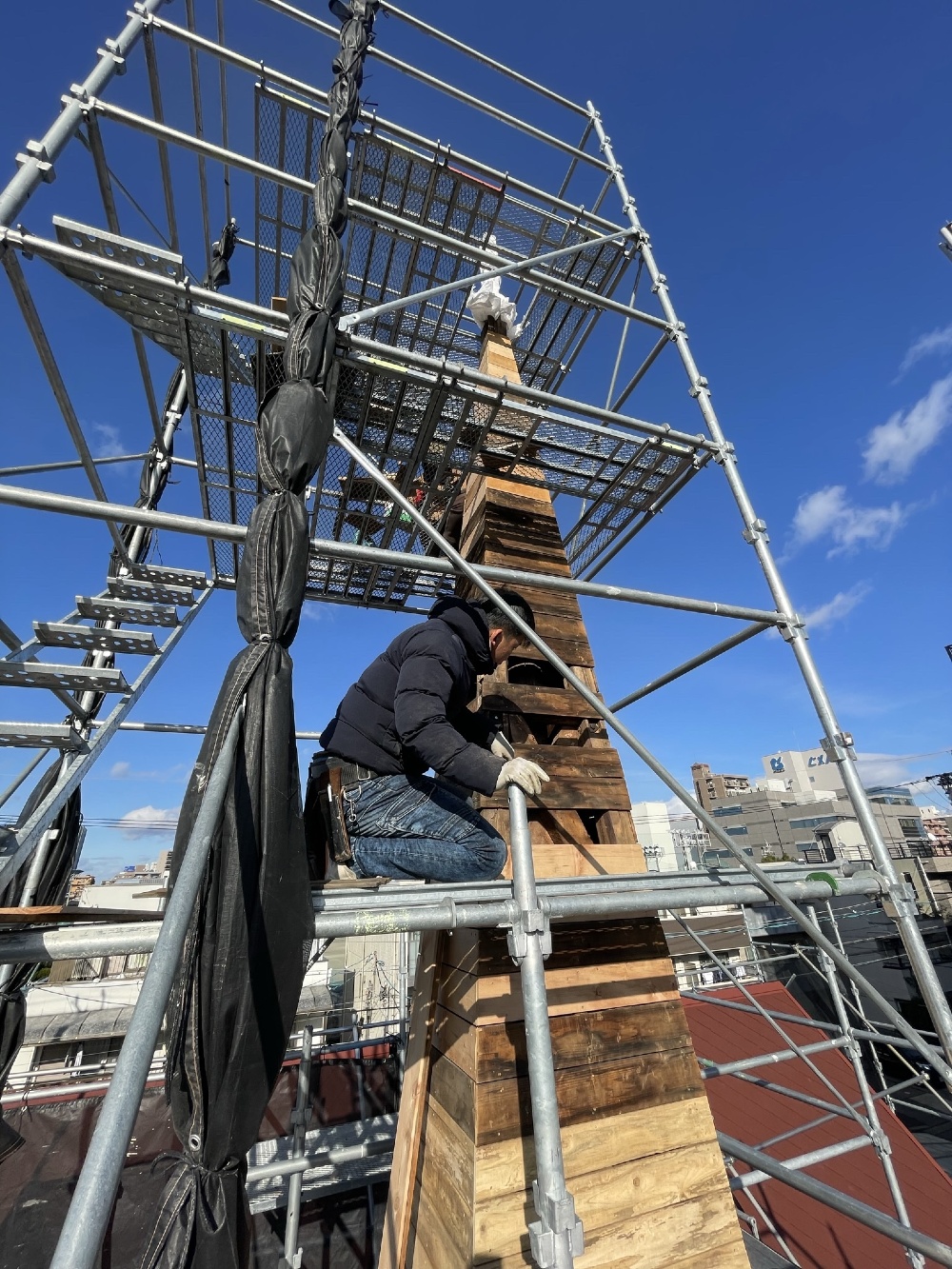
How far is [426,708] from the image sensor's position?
2.63m

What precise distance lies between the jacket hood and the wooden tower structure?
0.79m

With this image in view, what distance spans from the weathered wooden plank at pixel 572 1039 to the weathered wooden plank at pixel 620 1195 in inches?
16.6

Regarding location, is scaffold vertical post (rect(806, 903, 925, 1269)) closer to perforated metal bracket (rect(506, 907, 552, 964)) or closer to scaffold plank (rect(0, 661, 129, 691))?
perforated metal bracket (rect(506, 907, 552, 964))

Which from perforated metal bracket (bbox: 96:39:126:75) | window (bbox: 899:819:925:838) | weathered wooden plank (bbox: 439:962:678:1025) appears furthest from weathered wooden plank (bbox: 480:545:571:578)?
window (bbox: 899:819:925:838)

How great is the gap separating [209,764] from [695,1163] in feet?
10.4

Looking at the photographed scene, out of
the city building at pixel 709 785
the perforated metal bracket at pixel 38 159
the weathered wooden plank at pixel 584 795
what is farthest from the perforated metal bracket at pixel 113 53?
the city building at pixel 709 785

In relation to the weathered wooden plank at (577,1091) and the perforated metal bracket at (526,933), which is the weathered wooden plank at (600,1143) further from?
the perforated metal bracket at (526,933)

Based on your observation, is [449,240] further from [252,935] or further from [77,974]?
[77,974]

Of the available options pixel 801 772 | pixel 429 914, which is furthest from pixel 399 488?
pixel 801 772

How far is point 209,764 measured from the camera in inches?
77.0

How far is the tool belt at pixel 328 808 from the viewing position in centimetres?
292

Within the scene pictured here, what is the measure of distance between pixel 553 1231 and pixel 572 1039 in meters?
1.04

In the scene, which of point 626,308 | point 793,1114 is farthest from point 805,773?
point 626,308

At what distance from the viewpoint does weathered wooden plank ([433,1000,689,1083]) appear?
2623 mm
